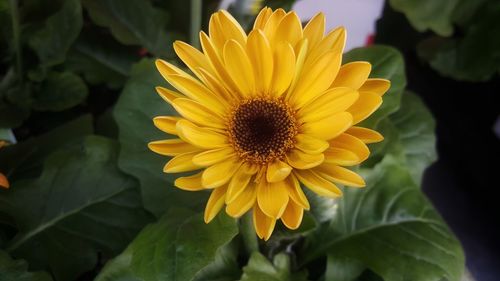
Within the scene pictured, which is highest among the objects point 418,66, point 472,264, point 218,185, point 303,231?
point 218,185

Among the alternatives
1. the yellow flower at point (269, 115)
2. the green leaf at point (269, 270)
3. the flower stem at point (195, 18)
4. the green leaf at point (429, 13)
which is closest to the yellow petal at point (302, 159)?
the yellow flower at point (269, 115)

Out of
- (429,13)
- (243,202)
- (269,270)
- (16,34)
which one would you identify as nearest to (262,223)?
(243,202)

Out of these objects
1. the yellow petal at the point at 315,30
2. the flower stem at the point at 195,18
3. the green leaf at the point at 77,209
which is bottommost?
the green leaf at the point at 77,209

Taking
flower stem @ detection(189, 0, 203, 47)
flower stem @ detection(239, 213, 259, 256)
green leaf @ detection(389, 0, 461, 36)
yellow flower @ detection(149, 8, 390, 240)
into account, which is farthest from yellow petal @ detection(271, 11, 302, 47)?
green leaf @ detection(389, 0, 461, 36)

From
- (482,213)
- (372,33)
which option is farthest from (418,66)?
(482,213)

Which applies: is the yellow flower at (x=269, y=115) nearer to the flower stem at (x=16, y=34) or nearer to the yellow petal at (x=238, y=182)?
the yellow petal at (x=238, y=182)

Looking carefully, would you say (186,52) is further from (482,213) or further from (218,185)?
(482,213)

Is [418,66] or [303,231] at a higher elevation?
[303,231]
